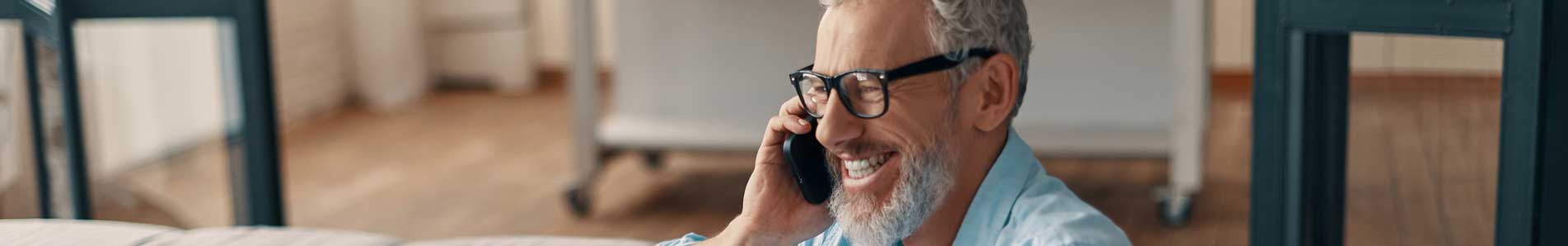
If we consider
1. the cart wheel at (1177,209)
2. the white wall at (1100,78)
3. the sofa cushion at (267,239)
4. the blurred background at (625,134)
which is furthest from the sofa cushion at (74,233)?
the cart wheel at (1177,209)

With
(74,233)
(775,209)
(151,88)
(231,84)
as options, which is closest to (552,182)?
(151,88)

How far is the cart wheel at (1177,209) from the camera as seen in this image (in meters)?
2.75

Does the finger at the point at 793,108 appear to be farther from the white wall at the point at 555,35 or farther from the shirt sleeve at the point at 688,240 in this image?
the white wall at the point at 555,35

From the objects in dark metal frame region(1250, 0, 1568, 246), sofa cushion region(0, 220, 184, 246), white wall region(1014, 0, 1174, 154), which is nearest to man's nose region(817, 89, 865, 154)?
dark metal frame region(1250, 0, 1568, 246)

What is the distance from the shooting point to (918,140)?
79cm

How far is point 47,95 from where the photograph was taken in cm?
142

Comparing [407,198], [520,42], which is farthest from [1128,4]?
[520,42]

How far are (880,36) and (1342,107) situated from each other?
552 mm

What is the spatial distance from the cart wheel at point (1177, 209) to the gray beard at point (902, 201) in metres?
2.01

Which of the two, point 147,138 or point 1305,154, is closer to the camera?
point 1305,154

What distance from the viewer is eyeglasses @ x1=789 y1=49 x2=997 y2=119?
29.9 inches

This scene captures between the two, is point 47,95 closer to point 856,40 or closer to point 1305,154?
point 856,40

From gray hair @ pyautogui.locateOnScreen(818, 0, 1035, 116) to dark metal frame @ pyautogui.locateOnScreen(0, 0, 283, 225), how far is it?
87 cm

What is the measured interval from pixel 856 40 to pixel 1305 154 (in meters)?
0.54
